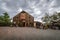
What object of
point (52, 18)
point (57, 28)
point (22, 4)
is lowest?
point (57, 28)

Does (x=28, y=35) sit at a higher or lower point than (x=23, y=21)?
lower

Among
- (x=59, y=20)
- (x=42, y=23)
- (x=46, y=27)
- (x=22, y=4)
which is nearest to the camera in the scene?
(x=22, y=4)

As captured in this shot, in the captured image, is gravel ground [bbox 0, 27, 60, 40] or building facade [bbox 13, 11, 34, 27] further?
building facade [bbox 13, 11, 34, 27]

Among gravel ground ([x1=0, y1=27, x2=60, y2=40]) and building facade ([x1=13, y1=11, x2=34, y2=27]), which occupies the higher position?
building facade ([x1=13, y1=11, x2=34, y2=27])

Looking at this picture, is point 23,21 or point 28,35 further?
point 23,21

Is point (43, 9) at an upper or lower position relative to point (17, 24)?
upper

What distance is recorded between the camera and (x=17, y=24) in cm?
844

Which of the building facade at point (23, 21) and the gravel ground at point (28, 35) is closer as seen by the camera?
the gravel ground at point (28, 35)

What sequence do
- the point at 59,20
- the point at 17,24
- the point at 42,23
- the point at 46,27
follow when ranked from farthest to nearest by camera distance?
1. the point at 17,24
2. the point at 42,23
3. the point at 46,27
4. the point at 59,20

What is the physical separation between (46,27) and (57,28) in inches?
24.7

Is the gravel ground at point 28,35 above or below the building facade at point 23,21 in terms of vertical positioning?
below

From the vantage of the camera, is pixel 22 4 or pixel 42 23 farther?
pixel 42 23

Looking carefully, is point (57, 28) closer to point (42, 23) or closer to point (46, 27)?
point (46, 27)

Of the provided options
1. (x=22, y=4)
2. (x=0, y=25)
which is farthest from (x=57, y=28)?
(x=0, y=25)
